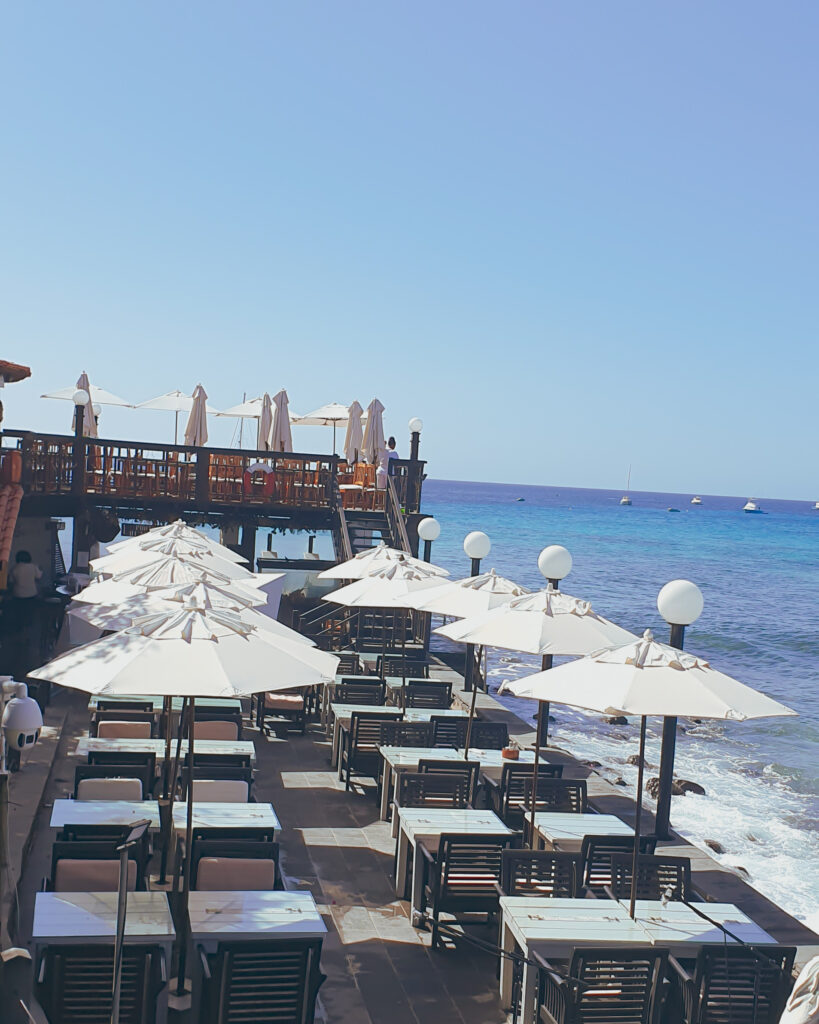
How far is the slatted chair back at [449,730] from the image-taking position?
10.1 m

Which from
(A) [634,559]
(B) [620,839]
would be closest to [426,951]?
(B) [620,839]

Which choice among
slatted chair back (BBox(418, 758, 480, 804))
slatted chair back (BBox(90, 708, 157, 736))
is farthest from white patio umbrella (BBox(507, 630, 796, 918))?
slatted chair back (BBox(90, 708, 157, 736))

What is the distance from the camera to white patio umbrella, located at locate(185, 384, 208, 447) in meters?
22.0

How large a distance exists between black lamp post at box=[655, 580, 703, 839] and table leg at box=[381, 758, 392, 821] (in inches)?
95.1

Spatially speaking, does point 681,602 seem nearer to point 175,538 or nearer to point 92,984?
point 92,984

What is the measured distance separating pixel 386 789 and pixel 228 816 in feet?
8.98

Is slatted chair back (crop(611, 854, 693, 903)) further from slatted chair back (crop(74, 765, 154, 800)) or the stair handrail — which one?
the stair handrail

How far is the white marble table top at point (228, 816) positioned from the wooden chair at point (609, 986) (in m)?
2.26

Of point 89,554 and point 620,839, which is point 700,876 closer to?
point 620,839

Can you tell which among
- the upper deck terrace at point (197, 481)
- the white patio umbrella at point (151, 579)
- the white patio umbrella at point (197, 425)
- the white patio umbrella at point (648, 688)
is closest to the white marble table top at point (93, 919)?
the white patio umbrella at point (648, 688)

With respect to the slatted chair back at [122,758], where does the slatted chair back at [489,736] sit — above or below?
below

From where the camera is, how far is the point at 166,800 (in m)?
7.64

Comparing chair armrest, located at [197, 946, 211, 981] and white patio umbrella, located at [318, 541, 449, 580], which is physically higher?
white patio umbrella, located at [318, 541, 449, 580]

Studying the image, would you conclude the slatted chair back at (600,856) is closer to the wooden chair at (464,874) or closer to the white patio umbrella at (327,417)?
the wooden chair at (464,874)
